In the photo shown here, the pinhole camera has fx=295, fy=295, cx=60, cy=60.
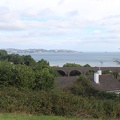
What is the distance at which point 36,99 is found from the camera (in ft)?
23.8

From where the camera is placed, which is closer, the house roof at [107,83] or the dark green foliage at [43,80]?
the dark green foliage at [43,80]

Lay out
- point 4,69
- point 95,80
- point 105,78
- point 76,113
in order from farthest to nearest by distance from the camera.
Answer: point 105,78
point 95,80
point 4,69
point 76,113

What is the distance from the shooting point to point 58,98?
7215 millimetres

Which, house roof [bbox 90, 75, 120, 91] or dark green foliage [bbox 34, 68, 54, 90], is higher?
dark green foliage [bbox 34, 68, 54, 90]

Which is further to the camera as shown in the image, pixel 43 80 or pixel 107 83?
pixel 107 83

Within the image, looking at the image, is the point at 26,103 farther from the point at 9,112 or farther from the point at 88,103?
the point at 88,103

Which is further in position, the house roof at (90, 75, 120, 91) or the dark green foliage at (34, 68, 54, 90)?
the house roof at (90, 75, 120, 91)

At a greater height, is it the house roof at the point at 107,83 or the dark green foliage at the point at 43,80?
the dark green foliage at the point at 43,80

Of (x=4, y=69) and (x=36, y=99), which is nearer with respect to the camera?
(x=36, y=99)

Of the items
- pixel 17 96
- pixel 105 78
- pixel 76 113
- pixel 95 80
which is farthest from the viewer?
pixel 105 78

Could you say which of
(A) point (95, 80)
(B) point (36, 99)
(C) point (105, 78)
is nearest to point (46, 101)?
(B) point (36, 99)

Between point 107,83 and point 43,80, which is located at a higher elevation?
point 43,80

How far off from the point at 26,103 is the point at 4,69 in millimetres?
7672

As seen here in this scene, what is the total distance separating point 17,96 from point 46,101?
0.82 metres
